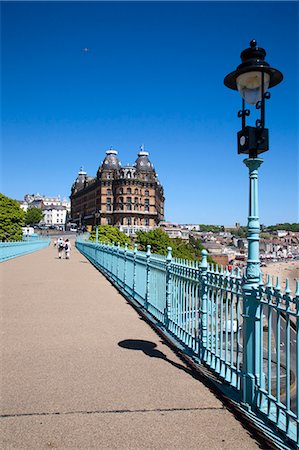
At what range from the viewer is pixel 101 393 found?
4.46 metres

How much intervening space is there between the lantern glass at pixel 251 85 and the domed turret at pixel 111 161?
369ft

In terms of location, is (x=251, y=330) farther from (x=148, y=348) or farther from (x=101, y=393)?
(x=148, y=348)

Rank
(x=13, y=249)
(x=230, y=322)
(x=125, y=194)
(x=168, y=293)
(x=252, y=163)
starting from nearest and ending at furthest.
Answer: (x=252, y=163) < (x=230, y=322) < (x=168, y=293) < (x=13, y=249) < (x=125, y=194)

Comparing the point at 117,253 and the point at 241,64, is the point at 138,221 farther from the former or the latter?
the point at 241,64

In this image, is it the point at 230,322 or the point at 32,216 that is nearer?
the point at 230,322

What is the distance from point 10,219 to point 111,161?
53010 mm

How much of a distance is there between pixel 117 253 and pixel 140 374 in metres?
9.38

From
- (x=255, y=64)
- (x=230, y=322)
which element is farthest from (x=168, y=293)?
(x=255, y=64)

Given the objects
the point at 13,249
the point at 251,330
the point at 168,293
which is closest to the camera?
the point at 251,330

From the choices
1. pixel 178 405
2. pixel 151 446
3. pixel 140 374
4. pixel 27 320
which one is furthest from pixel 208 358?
pixel 27 320

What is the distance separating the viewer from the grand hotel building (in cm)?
10881

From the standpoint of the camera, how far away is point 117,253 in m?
14.4

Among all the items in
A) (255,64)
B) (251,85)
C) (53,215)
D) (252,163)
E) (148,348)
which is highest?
(53,215)

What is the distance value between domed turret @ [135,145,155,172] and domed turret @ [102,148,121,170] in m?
5.49
